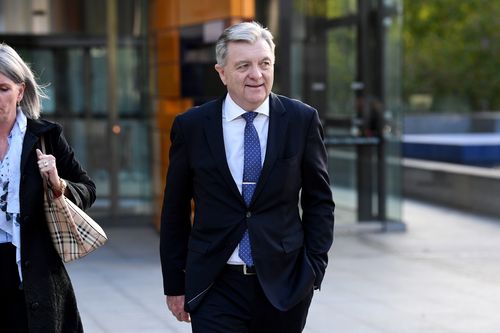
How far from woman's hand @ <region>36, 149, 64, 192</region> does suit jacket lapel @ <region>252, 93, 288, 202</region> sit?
704mm

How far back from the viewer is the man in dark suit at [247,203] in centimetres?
402

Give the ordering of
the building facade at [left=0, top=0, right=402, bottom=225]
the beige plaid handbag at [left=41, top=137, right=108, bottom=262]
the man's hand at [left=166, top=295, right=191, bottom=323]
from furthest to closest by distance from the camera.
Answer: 1. the building facade at [left=0, top=0, right=402, bottom=225]
2. the man's hand at [left=166, top=295, right=191, bottom=323]
3. the beige plaid handbag at [left=41, top=137, right=108, bottom=262]

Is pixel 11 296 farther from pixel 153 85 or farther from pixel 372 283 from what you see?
pixel 153 85

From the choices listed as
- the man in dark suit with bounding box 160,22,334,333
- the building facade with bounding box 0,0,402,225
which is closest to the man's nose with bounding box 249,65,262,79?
the man in dark suit with bounding box 160,22,334,333

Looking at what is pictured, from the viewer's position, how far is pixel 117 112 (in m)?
13.1

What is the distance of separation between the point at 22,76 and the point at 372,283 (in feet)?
18.8

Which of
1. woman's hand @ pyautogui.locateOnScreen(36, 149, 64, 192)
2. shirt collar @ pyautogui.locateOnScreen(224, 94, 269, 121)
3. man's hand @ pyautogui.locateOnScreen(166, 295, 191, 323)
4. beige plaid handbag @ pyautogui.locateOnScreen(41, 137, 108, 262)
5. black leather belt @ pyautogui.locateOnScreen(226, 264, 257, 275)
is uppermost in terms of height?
shirt collar @ pyautogui.locateOnScreen(224, 94, 269, 121)

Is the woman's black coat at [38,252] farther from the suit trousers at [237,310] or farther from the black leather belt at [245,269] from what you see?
the black leather belt at [245,269]

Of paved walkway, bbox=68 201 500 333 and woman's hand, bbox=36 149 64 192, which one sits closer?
woman's hand, bbox=36 149 64 192

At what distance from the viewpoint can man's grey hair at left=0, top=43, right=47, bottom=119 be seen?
389cm

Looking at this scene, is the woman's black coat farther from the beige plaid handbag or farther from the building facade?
the building facade

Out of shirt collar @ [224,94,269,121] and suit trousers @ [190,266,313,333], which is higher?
shirt collar @ [224,94,269,121]

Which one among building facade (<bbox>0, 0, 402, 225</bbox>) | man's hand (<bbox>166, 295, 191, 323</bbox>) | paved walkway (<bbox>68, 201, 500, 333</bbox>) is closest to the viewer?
man's hand (<bbox>166, 295, 191, 323</bbox>)

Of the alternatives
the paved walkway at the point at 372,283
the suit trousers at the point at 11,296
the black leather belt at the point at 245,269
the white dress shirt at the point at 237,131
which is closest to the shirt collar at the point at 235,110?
the white dress shirt at the point at 237,131
